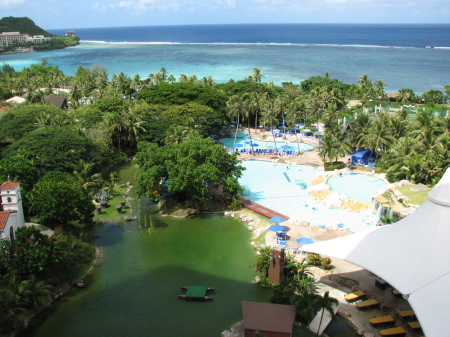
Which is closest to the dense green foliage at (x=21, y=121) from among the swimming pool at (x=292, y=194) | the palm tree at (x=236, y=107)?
the palm tree at (x=236, y=107)

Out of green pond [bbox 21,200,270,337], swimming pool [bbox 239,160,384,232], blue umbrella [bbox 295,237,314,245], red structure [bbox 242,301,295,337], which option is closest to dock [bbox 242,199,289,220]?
swimming pool [bbox 239,160,384,232]

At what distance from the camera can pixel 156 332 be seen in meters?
19.2

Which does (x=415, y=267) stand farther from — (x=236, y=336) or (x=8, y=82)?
(x=8, y=82)

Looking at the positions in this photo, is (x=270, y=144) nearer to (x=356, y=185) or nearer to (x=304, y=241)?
(x=356, y=185)

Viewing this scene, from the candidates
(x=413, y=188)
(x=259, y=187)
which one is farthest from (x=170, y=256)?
(x=413, y=188)

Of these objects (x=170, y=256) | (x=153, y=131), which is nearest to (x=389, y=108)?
(x=153, y=131)

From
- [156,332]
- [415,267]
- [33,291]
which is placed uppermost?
[415,267]

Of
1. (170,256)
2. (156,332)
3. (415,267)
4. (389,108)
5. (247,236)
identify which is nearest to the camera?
(415,267)

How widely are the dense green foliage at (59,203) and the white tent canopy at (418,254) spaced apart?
A: 14780 millimetres

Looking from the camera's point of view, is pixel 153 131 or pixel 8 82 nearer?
pixel 153 131

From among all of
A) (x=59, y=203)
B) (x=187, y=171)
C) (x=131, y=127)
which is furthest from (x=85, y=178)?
(x=131, y=127)

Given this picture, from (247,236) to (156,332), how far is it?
11.2 meters

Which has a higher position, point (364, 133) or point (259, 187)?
point (364, 133)

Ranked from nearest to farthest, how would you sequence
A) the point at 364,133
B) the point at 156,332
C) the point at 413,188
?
the point at 156,332, the point at 413,188, the point at 364,133
